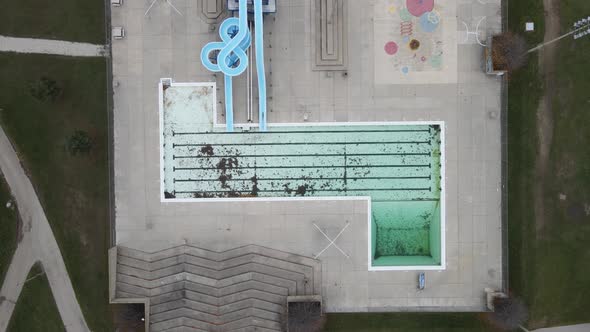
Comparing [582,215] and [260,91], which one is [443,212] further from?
[260,91]

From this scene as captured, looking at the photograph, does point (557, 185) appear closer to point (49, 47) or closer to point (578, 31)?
point (578, 31)

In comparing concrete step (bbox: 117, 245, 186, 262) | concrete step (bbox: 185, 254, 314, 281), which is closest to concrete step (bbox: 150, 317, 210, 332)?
concrete step (bbox: 185, 254, 314, 281)

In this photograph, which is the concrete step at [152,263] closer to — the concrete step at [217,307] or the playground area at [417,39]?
the concrete step at [217,307]

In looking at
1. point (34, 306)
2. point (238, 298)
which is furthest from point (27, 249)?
point (238, 298)

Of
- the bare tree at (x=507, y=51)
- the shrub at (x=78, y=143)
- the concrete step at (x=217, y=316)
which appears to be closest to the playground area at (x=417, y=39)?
the bare tree at (x=507, y=51)

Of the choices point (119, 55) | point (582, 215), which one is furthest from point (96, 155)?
point (582, 215)

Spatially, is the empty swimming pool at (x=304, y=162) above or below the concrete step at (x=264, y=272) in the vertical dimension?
above
